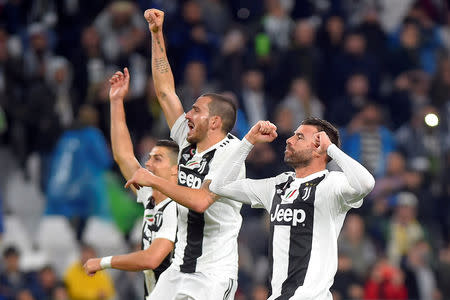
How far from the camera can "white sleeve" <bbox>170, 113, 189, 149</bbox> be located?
818 centimetres

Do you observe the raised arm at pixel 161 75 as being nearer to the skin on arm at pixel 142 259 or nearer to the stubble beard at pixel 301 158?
the skin on arm at pixel 142 259

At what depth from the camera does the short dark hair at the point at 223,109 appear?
7.96 meters

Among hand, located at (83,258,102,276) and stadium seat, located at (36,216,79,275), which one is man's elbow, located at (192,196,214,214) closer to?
hand, located at (83,258,102,276)

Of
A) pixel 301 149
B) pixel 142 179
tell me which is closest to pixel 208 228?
pixel 142 179

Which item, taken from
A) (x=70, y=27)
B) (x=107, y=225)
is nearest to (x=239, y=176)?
(x=107, y=225)

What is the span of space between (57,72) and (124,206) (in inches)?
78.4

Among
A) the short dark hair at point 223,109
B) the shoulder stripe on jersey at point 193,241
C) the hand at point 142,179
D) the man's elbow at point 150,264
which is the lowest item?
the man's elbow at point 150,264

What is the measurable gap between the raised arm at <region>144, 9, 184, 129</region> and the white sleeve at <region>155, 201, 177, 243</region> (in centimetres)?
69

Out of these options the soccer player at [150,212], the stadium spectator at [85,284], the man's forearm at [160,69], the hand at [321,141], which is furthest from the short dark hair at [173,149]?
the stadium spectator at [85,284]

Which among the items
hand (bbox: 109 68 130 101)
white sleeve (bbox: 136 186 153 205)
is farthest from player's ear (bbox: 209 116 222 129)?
hand (bbox: 109 68 130 101)

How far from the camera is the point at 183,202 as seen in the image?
7402mm

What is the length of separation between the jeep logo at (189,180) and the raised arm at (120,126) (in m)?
0.80

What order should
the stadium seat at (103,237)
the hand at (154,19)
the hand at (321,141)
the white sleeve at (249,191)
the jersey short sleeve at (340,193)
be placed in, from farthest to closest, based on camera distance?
the stadium seat at (103,237), the hand at (154,19), the white sleeve at (249,191), the hand at (321,141), the jersey short sleeve at (340,193)

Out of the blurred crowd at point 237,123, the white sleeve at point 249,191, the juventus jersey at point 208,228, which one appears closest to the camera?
the white sleeve at point 249,191
